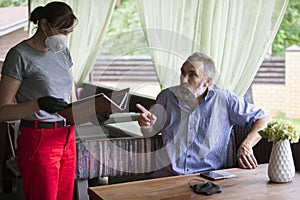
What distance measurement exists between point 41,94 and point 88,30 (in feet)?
9.95

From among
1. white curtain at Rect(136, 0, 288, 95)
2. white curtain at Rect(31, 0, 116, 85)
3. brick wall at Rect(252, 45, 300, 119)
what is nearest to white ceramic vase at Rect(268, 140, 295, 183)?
white curtain at Rect(136, 0, 288, 95)

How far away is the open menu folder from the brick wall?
14.3 ft

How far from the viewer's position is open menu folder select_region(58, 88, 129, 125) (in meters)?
1.98

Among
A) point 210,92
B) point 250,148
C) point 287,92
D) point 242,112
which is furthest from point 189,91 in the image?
point 287,92

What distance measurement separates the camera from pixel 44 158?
209 centimetres

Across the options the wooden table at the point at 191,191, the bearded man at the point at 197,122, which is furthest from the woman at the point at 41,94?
the bearded man at the point at 197,122

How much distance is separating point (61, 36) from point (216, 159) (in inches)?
41.5

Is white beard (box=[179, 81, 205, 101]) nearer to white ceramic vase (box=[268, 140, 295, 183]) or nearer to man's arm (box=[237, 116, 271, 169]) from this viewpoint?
man's arm (box=[237, 116, 271, 169])

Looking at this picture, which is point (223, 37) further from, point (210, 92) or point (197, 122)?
point (197, 122)

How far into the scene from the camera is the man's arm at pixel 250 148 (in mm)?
2326

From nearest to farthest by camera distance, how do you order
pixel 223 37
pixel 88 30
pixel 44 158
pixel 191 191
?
1. pixel 191 191
2. pixel 44 158
3. pixel 223 37
4. pixel 88 30

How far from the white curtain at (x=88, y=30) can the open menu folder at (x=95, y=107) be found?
9.63ft

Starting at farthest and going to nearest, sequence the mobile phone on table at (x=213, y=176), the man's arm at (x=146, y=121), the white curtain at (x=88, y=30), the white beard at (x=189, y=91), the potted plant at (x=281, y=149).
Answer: the white curtain at (x=88, y=30) < the white beard at (x=189, y=91) < the man's arm at (x=146, y=121) < the mobile phone on table at (x=213, y=176) < the potted plant at (x=281, y=149)

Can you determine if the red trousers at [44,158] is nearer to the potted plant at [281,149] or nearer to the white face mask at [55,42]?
the white face mask at [55,42]
